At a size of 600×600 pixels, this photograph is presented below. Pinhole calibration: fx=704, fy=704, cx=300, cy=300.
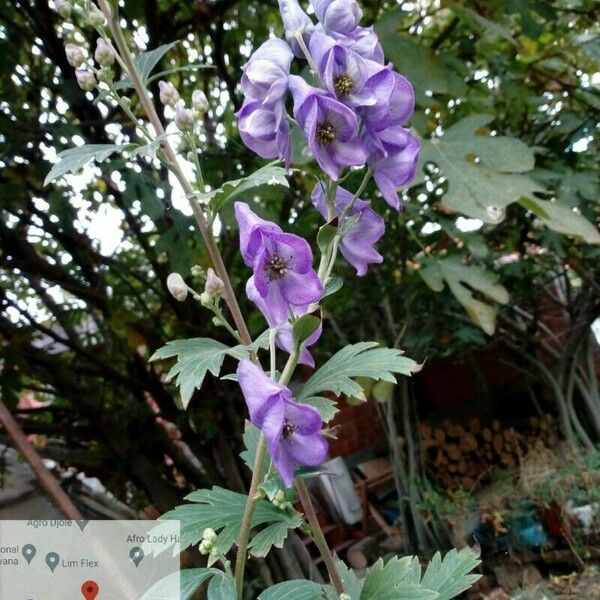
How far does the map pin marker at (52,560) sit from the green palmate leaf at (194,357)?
0.68 feet

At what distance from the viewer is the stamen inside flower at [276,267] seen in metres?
0.41

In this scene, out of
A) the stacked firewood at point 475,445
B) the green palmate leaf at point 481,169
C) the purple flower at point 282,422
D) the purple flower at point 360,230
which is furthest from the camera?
the stacked firewood at point 475,445

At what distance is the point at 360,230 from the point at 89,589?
0.36 metres

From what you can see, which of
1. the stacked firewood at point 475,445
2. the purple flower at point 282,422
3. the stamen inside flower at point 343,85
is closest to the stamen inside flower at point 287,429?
the purple flower at point 282,422

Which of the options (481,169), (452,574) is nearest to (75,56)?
(452,574)

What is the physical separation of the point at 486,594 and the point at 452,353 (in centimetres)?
152

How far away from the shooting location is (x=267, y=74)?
17.7 inches

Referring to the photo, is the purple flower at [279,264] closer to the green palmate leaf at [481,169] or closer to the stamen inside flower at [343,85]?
the stamen inside flower at [343,85]

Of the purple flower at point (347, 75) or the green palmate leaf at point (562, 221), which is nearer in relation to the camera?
the purple flower at point (347, 75)

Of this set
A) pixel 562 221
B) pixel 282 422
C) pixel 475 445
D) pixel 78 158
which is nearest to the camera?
pixel 282 422

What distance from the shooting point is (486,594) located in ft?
4.61

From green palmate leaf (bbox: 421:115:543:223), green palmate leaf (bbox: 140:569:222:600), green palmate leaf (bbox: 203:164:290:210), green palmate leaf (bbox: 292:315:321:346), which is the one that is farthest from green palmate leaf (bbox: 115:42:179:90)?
green palmate leaf (bbox: 421:115:543:223)

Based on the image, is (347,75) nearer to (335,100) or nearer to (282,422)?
(335,100)

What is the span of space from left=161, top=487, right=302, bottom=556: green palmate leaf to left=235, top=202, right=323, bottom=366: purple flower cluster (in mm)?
131
